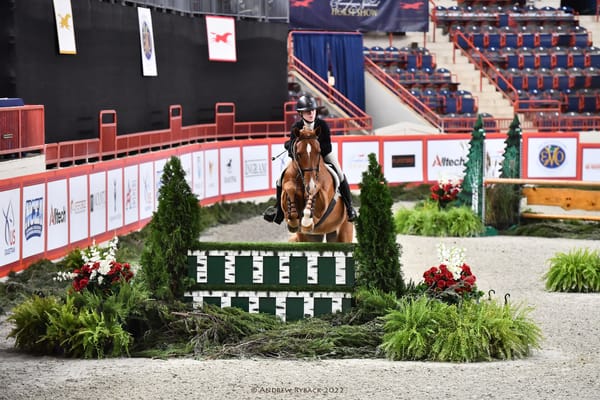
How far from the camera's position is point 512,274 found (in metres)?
19.0

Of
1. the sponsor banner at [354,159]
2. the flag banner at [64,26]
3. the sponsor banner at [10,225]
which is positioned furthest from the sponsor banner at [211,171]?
the sponsor banner at [10,225]

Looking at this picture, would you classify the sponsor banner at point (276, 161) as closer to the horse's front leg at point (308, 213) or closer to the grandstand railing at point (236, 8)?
the grandstand railing at point (236, 8)

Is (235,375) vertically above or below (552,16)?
below

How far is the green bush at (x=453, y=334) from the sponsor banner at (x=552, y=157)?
902 inches

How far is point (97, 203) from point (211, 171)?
8.22m

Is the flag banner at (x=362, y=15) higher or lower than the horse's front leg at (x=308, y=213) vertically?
higher

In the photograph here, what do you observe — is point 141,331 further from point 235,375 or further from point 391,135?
point 391,135

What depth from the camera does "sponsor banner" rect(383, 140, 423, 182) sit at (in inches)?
1367

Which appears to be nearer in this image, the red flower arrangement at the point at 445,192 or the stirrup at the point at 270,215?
the stirrup at the point at 270,215

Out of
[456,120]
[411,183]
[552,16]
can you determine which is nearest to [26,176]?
[411,183]

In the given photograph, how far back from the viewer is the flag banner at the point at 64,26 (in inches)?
906

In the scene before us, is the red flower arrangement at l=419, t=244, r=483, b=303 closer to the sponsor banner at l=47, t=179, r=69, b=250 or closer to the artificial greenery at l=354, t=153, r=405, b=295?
the artificial greenery at l=354, t=153, r=405, b=295

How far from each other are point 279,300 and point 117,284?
5.87ft

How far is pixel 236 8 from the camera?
114 ft
